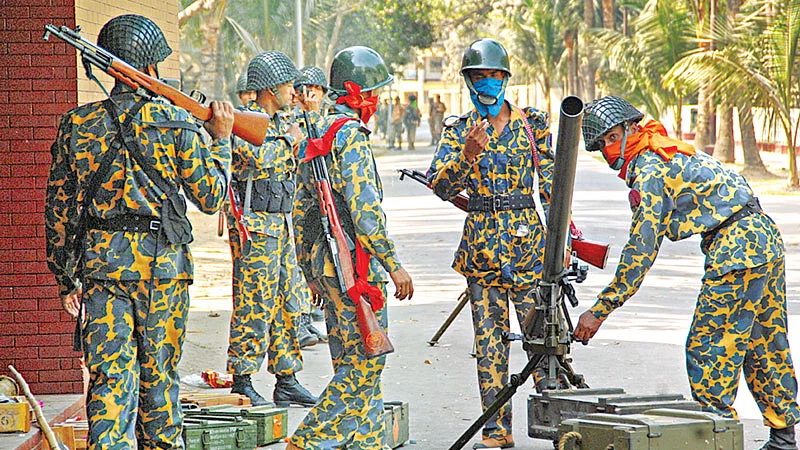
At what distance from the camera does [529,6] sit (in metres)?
65.9

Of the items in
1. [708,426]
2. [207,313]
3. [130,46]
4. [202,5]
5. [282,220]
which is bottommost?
[207,313]

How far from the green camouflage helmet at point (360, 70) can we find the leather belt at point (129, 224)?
142 cm

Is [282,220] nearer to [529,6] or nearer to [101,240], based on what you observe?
[101,240]

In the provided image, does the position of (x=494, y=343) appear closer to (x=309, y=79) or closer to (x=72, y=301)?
(x=72, y=301)

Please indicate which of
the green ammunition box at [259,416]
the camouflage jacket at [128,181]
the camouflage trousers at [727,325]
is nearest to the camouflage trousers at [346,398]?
the green ammunition box at [259,416]

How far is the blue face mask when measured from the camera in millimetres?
6777

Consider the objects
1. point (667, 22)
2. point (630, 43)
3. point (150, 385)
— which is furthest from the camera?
point (630, 43)

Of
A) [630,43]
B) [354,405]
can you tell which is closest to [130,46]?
[354,405]

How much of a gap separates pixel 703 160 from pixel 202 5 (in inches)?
665

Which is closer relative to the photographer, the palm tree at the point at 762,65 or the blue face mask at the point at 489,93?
the blue face mask at the point at 489,93

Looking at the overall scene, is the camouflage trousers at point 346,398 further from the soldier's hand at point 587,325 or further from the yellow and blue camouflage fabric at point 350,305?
the soldier's hand at point 587,325

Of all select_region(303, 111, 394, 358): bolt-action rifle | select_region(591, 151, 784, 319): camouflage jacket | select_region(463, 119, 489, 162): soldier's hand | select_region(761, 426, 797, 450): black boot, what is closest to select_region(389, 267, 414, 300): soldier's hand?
select_region(303, 111, 394, 358): bolt-action rifle

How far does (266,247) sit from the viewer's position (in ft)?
26.5

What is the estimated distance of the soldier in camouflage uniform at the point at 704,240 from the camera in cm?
586
